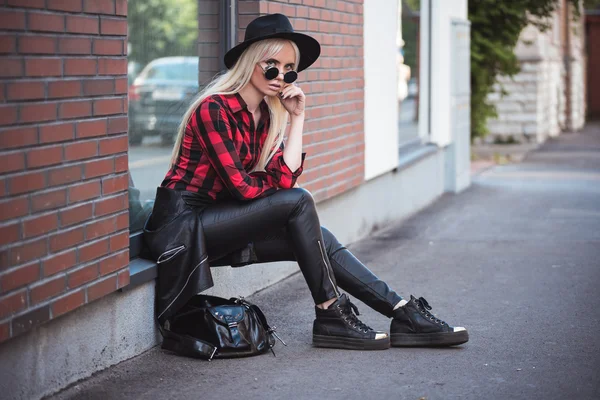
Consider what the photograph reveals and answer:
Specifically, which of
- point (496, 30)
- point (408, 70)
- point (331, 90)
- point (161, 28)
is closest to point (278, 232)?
point (331, 90)

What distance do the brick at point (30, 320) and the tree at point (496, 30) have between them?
10.8m

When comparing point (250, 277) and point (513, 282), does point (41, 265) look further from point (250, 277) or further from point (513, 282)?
point (513, 282)

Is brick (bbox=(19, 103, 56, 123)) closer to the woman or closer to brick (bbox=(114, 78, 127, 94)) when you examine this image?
brick (bbox=(114, 78, 127, 94))

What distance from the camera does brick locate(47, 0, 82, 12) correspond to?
3572 millimetres

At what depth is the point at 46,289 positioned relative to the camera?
360 cm

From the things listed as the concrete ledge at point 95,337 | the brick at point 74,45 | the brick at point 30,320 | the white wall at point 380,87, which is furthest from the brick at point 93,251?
the white wall at point 380,87

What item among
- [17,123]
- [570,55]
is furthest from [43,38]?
[570,55]

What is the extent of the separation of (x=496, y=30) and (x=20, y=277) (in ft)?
37.3

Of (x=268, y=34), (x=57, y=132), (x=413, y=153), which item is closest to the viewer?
(x=57, y=132)

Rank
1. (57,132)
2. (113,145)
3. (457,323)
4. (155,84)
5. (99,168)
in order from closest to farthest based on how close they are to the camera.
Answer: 1. (57,132)
2. (99,168)
3. (113,145)
4. (457,323)
5. (155,84)

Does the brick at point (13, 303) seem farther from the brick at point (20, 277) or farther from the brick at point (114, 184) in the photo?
the brick at point (114, 184)

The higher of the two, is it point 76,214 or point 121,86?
point 121,86

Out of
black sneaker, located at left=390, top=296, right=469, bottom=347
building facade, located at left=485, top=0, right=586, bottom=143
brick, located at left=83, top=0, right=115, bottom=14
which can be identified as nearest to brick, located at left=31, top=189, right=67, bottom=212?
brick, located at left=83, top=0, right=115, bottom=14

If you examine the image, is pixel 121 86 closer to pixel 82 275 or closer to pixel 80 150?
pixel 80 150
